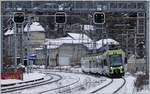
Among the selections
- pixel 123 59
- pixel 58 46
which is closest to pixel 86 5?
pixel 58 46

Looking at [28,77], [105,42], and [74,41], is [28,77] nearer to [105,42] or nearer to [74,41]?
[74,41]

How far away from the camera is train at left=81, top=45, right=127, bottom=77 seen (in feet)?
81.3

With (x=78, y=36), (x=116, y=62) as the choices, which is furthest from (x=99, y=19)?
(x=116, y=62)

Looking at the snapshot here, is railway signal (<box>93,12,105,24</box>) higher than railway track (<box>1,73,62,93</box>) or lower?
higher

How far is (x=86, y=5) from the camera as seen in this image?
68.7 feet

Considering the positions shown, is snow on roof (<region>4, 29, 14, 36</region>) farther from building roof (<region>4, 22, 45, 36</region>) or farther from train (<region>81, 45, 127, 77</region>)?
train (<region>81, 45, 127, 77</region>)

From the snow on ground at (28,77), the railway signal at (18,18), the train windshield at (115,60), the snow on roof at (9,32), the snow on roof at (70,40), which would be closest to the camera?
the railway signal at (18,18)

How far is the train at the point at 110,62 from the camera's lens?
24766mm

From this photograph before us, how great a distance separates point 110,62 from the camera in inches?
1002

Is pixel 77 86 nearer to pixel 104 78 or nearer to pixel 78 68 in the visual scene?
pixel 78 68

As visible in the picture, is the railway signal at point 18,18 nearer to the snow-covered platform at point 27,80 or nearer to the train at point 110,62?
the snow-covered platform at point 27,80

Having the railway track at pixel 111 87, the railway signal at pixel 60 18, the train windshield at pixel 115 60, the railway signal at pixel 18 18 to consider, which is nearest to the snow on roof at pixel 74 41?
the train windshield at pixel 115 60

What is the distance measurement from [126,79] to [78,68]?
2085mm

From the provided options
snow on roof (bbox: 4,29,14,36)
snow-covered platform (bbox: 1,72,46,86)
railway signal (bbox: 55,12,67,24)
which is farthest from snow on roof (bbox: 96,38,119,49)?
railway signal (bbox: 55,12,67,24)
